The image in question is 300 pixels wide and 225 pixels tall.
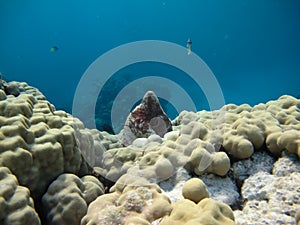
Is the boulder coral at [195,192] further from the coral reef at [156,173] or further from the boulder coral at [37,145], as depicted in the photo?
the boulder coral at [37,145]

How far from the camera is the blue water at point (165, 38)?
2852 inches

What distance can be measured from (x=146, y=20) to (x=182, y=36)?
22617 millimetres

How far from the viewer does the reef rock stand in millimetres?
5520

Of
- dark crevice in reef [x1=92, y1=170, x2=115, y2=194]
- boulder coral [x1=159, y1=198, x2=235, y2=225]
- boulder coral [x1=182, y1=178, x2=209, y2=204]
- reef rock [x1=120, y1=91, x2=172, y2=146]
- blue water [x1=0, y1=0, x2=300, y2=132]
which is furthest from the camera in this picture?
blue water [x1=0, y1=0, x2=300, y2=132]

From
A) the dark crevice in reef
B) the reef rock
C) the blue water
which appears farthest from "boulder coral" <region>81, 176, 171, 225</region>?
the blue water

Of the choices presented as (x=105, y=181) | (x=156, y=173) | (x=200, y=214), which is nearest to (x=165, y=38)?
(x=105, y=181)

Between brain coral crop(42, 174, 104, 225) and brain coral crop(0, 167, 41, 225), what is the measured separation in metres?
0.30

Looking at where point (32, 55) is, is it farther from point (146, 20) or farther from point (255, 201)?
point (255, 201)

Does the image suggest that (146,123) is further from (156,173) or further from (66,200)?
(66,200)

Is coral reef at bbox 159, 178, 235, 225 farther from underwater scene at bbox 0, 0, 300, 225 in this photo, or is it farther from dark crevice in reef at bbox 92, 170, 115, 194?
dark crevice in reef at bbox 92, 170, 115, 194

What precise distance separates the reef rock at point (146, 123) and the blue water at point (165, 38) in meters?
40.9

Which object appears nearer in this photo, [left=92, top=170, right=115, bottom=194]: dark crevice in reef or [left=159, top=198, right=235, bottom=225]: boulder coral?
[left=159, top=198, right=235, bottom=225]: boulder coral

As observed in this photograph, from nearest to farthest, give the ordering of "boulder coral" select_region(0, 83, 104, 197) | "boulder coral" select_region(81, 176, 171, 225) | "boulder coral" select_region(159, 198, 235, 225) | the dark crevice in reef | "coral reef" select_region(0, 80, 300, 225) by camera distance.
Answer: "boulder coral" select_region(159, 198, 235, 225)
"boulder coral" select_region(81, 176, 171, 225)
"coral reef" select_region(0, 80, 300, 225)
"boulder coral" select_region(0, 83, 104, 197)
the dark crevice in reef

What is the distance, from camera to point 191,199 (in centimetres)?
229
